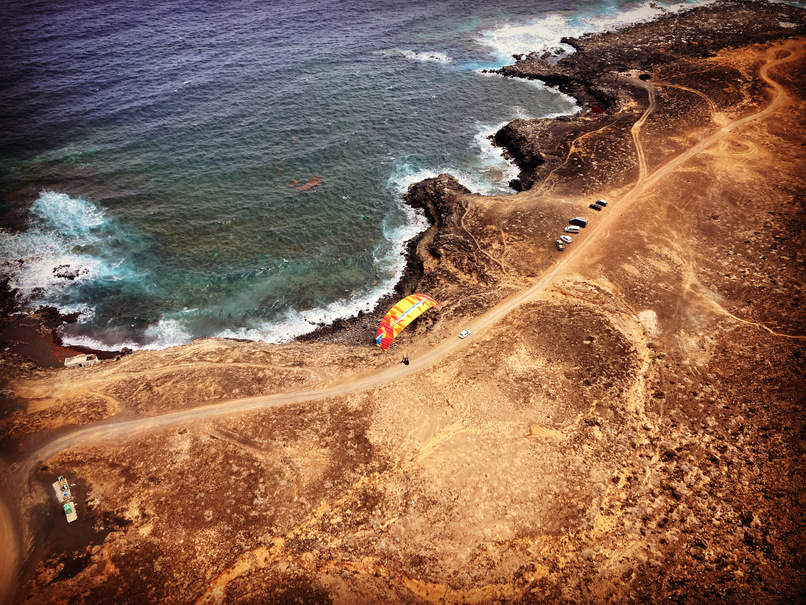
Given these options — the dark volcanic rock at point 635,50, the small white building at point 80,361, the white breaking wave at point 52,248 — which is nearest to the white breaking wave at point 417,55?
the dark volcanic rock at point 635,50

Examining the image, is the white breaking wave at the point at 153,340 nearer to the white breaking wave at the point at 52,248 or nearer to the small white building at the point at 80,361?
the small white building at the point at 80,361

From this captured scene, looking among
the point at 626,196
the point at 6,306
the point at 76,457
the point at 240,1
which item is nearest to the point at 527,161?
the point at 626,196

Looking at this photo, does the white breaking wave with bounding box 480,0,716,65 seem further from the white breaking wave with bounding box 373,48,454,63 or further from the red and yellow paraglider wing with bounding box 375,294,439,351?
the red and yellow paraglider wing with bounding box 375,294,439,351

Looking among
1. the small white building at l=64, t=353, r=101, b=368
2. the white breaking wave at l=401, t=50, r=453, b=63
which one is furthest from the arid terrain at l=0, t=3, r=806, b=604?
the white breaking wave at l=401, t=50, r=453, b=63

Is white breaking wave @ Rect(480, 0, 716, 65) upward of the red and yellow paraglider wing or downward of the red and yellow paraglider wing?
upward

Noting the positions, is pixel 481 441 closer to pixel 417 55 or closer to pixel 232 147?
pixel 232 147

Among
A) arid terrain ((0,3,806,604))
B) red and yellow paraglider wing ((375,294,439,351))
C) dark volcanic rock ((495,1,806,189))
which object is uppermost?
dark volcanic rock ((495,1,806,189))

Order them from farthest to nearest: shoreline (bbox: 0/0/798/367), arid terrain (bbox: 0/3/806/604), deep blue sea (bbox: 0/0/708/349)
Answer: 1. deep blue sea (bbox: 0/0/708/349)
2. shoreline (bbox: 0/0/798/367)
3. arid terrain (bbox: 0/3/806/604)

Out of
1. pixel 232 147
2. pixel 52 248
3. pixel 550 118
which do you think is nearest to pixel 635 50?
pixel 550 118
